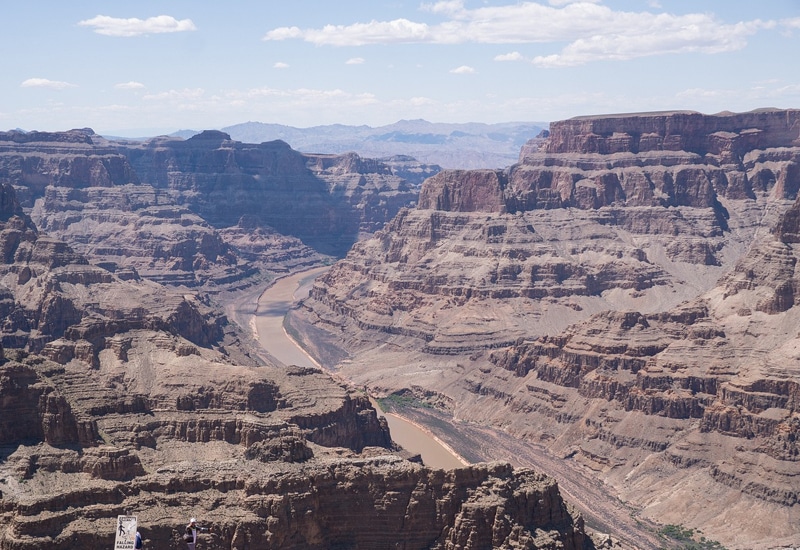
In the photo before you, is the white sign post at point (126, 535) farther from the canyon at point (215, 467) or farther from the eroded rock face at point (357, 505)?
the eroded rock face at point (357, 505)

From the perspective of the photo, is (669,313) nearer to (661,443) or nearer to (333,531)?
(661,443)

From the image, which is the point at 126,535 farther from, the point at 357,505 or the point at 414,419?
the point at 414,419

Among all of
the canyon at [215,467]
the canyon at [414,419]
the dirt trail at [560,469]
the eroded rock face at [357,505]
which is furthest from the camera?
the dirt trail at [560,469]

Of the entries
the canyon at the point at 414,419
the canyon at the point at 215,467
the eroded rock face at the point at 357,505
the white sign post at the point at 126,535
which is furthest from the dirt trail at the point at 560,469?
the white sign post at the point at 126,535

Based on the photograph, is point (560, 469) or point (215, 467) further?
point (560, 469)

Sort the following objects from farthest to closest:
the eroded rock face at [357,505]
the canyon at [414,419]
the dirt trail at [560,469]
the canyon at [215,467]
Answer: the dirt trail at [560,469] → the canyon at [414,419] → the eroded rock face at [357,505] → the canyon at [215,467]

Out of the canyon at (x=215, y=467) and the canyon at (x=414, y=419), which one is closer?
the canyon at (x=215, y=467)

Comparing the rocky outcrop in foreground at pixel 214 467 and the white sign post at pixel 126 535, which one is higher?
the white sign post at pixel 126 535

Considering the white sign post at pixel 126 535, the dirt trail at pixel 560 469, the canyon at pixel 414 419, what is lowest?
the dirt trail at pixel 560 469

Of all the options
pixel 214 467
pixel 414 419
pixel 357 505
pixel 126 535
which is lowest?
pixel 414 419

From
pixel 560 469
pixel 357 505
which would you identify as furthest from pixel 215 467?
pixel 560 469

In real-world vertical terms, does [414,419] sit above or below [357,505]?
below
